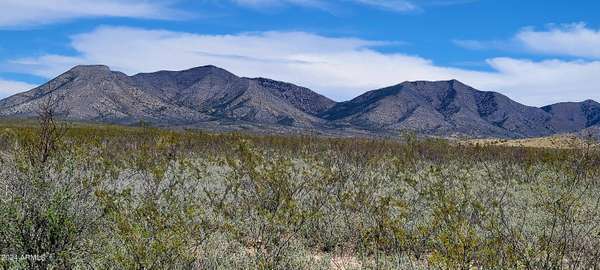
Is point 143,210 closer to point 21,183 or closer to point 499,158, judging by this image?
point 21,183

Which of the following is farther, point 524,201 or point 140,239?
point 524,201

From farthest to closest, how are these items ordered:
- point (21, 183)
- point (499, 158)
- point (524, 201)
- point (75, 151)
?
point (499, 158)
point (524, 201)
point (75, 151)
point (21, 183)

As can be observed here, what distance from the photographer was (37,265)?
653 cm

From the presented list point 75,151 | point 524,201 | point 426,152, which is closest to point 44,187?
point 75,151

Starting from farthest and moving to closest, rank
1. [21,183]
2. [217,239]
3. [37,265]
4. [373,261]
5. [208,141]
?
1. [208,141]
2. [217,239]
3. [373,261]
4. [21,183]
5. [37,265]

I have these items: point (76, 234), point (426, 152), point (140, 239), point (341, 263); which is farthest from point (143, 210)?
point (426, 152)

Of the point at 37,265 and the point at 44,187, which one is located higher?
the point at 44,187

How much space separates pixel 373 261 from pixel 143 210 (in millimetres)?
3384

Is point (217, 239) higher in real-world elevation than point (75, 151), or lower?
lower

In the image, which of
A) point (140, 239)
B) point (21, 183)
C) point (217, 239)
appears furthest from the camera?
point (217, 239)

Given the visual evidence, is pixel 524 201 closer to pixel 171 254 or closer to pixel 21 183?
pixel 171 254

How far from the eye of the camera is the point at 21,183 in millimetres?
7070

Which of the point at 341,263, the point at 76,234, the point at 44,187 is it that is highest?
the point at 44,187

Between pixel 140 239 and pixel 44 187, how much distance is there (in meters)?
1.70
